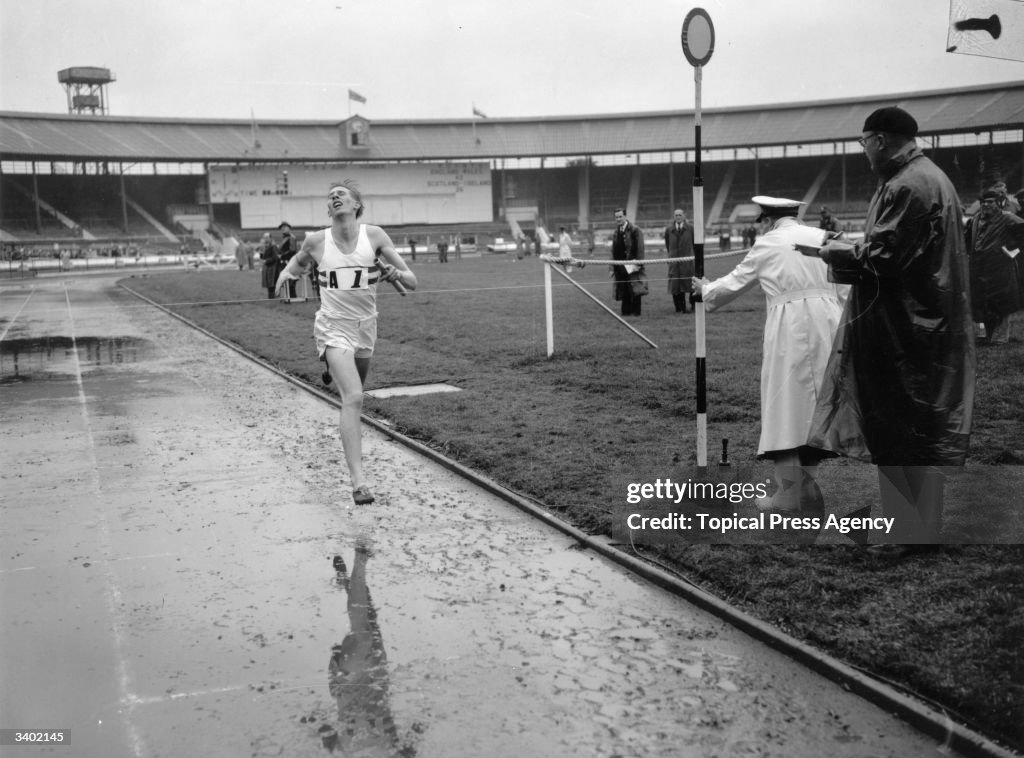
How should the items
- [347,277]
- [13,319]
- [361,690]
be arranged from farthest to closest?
[13,319], [347,277], [361,690]

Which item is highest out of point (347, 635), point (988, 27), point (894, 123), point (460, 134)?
point (460, 134)

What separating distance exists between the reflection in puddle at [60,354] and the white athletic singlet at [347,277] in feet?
24.9

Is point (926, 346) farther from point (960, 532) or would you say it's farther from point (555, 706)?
point (555, 706)

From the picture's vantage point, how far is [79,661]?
409 cm

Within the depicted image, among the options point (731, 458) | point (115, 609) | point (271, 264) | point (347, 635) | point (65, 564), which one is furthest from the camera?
point (271, 264)

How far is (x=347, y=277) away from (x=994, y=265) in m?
8.58

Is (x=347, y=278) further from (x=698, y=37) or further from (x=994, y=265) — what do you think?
(x=994, y=265)

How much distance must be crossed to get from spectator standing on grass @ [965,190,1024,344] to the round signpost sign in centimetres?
742

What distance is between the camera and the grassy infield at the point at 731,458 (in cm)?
398

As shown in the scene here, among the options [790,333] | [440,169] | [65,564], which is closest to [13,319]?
[65,564]

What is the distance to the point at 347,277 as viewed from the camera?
6773mm

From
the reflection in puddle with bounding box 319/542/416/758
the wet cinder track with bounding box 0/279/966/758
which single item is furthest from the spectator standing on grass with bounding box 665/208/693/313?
the reflection in puddle with bounding box 319/542/416/758

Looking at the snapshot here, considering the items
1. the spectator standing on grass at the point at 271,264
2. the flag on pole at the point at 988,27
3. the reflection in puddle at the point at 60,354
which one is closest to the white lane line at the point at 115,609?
the flag on pole at the point at 988,27

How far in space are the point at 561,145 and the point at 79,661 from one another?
80.1m
